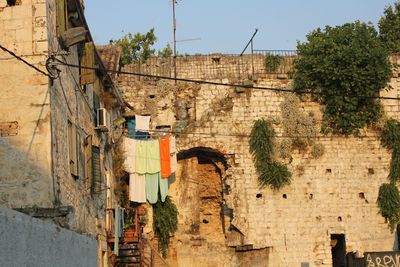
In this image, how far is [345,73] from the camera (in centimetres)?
2464

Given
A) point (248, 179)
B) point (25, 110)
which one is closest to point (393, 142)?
point (248, 179)

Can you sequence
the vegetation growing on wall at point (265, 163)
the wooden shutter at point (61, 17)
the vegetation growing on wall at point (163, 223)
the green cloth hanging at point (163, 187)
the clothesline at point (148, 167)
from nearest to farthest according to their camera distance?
the wooden shutter at point (61, 17), the clothesline at point (148, 167), the green cloth hanging at point (163, 187), the vegetation growing on wall at point (163, 223), the vegetation growing on wall at point (265, 163)

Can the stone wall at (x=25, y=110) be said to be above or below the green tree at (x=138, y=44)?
below

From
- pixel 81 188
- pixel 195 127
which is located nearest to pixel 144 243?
pixel 195 127

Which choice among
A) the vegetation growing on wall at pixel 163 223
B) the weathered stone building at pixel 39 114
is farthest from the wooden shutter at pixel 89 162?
the vegetation growing on wall at pixel 163 223

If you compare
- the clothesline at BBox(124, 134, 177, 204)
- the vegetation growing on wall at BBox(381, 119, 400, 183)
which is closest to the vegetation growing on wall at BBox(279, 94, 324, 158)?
the vegetation growing on wall at BBox(381, 119, 400, 183)

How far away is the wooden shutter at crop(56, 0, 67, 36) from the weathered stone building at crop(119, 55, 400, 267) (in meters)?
10.2

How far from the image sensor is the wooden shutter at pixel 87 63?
55.1 feet

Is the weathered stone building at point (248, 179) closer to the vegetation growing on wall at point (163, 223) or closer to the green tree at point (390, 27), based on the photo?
the vegetation growing on wall at point (163, 223)

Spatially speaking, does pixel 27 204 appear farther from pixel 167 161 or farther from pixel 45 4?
pixel 167 161

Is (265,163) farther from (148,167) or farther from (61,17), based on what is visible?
(61,17)

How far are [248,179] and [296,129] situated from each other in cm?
233

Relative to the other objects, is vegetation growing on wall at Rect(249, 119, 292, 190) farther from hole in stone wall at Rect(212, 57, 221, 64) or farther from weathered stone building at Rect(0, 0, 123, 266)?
weathered stone building at Rect(0, 0, 123, 266)

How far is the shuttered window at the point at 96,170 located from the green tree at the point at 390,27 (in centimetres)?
1852
